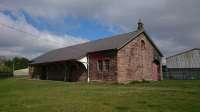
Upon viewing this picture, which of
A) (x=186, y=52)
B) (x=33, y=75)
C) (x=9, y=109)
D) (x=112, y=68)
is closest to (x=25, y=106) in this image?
(x=9, y=109)

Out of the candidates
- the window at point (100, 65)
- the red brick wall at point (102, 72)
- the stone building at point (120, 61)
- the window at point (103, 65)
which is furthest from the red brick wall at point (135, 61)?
the window at point (100, 65)

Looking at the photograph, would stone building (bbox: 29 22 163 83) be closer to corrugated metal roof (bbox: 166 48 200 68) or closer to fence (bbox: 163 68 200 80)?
fence (bbox: 163 68 200 80)

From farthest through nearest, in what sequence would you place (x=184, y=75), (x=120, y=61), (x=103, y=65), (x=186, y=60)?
(x=186, y=60) → (x=184, y=75) → (x=103, y=65) → (x=120, y=61)

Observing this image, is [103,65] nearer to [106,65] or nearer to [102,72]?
[106,65]

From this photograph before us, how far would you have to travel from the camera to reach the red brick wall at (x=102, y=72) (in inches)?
964

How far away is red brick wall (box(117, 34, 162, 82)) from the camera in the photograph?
2452 cm

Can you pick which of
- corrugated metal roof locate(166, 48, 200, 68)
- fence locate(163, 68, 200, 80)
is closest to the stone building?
fence locate(163, 68, 200, 80)

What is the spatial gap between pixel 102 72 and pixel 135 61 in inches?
147

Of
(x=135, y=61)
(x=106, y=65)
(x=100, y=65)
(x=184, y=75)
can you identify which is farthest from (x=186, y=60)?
(x=106, y=65)

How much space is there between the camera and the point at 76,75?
96.4 ft

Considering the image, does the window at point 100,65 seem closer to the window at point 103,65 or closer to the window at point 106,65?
the window at point 103,65

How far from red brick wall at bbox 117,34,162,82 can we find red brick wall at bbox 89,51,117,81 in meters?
0.59

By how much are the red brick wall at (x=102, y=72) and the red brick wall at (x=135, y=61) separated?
585mm

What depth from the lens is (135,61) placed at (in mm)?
26141
